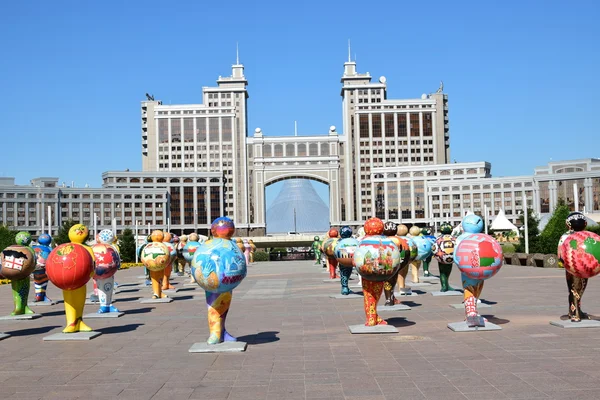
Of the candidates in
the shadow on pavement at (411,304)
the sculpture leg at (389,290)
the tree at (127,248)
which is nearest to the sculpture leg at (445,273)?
the shadow on pavement at (411,304)

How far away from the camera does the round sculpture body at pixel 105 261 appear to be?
1557 centimetres

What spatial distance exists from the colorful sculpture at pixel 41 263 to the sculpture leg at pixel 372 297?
10163mm

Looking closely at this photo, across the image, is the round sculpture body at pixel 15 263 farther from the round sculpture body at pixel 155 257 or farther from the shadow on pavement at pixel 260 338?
the shadow on pavement at pixel 260 338

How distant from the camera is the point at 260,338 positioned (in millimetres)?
11805

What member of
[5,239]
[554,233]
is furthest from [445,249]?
[5,239]

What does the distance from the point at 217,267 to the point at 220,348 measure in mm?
1287

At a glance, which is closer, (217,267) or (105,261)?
(217,267)

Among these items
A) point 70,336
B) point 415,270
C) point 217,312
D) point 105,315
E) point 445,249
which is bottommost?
point 105,315

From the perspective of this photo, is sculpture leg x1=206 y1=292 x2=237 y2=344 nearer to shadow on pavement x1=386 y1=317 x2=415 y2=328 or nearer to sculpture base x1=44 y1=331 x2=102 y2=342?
sculpture base x1=44 y1=331 x2=102 y2=342

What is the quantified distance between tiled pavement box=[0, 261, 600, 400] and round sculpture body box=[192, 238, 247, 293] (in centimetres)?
107

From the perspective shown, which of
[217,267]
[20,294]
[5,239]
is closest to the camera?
[217,267]

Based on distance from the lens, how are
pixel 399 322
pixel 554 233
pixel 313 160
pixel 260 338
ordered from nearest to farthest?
1. pixel 260 338
2. pixel 399 322
3. pixel 554 233
4. pixel 313 160

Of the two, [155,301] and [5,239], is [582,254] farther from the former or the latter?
[5,239]

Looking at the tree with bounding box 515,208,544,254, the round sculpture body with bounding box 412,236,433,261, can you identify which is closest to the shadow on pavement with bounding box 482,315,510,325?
the round sculpture body with bounding box 412,236,433,261
